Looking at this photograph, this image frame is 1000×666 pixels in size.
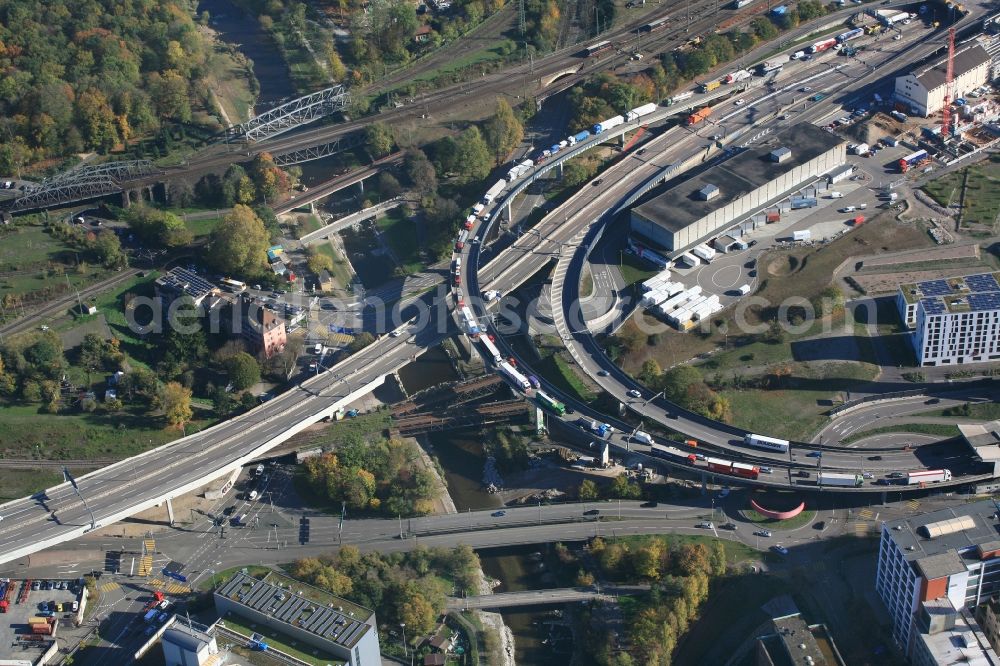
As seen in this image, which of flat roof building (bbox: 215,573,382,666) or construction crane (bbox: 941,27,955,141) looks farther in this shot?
construction crane (bbox: 941,27,955,141)

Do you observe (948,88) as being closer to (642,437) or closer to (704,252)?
(704,252)

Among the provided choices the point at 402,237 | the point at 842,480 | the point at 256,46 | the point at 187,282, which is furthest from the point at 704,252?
A: the point at 256,46

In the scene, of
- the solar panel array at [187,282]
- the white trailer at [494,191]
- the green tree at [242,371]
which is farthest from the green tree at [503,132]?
the green tree at [242,371]

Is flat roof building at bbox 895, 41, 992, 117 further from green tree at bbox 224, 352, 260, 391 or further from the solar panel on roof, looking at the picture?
green tree at bbox 224, 352, 260, 391

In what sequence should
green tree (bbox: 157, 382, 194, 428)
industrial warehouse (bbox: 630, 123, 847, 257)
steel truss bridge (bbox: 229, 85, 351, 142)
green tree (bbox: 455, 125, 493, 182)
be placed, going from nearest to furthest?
green tree (bbox: 157, 382, 194, 428), industrial warehouse (bbox: 630, 123, 847, 257), green tree (bbox: 455, 125, 493, 182), steel truss bridge (bbox: 229, 85, 351, 142)

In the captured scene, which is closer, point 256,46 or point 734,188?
point 734,188

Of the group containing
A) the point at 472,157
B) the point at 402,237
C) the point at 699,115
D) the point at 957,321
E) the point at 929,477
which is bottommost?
the point at 929,477

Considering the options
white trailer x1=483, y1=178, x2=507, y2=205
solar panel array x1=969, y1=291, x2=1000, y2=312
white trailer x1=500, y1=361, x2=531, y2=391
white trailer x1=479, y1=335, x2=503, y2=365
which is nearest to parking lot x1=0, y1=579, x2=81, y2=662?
white trailer x1=500, y1=361, x2=531, y2=391
